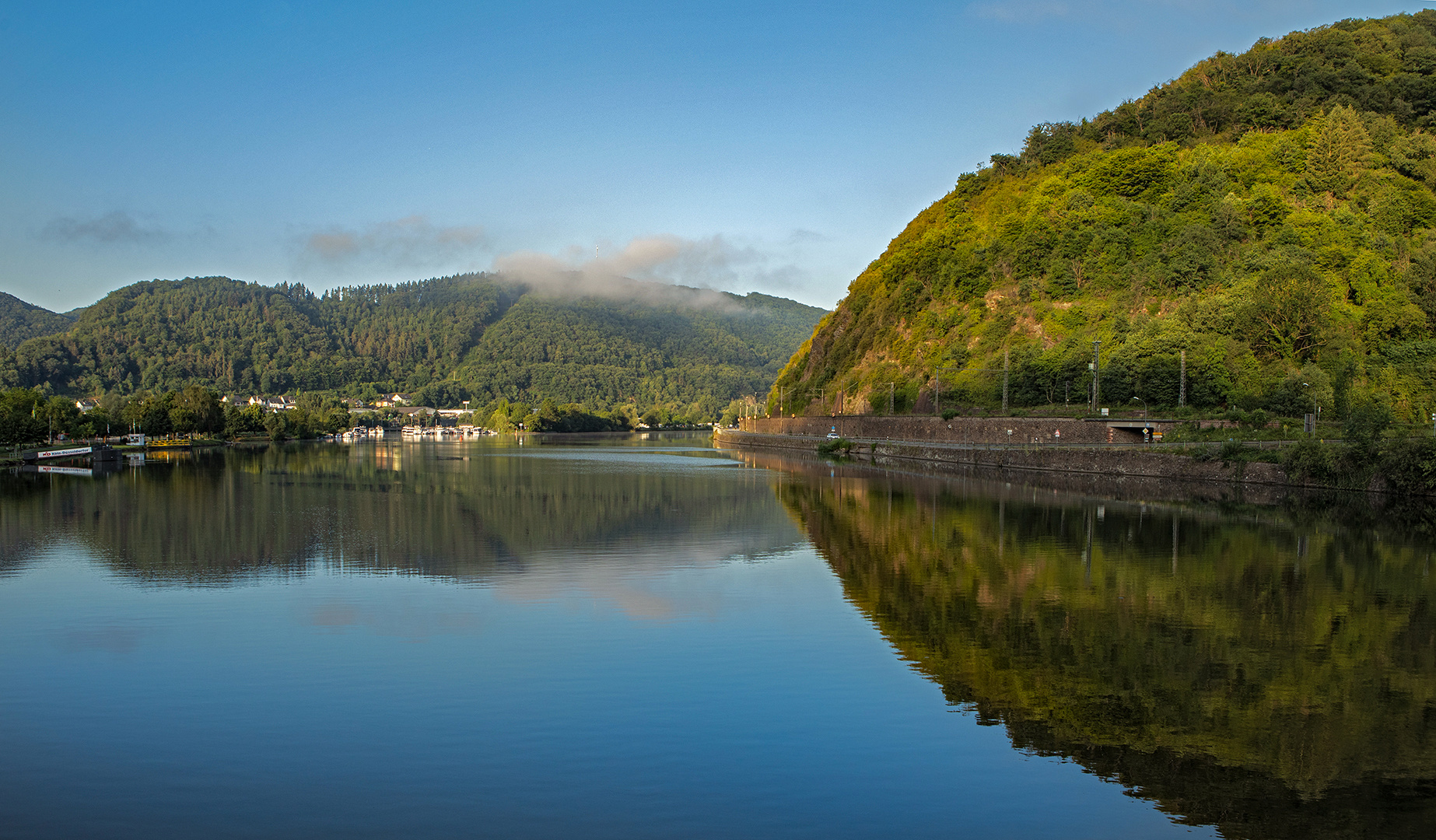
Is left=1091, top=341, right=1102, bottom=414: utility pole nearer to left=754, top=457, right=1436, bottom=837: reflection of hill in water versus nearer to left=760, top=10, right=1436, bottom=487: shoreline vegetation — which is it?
left=760, top=10, right=1436, bottom=487: shoreline vegetation

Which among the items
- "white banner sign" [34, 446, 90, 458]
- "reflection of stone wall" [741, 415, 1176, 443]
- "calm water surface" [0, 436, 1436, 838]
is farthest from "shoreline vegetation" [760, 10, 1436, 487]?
"white banner sign" [34, 446, 90, 458]

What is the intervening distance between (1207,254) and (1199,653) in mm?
64645

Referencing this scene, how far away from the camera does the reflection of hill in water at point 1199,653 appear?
8.41 metres

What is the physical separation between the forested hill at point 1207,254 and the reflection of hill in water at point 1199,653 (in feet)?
127

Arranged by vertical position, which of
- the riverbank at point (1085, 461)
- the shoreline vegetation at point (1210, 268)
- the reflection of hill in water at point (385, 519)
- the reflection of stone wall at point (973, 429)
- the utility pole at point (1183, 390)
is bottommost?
the reflection of hill in water at point (385, 519)

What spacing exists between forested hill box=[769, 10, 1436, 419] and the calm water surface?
1563 inches

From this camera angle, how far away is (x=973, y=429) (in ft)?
213

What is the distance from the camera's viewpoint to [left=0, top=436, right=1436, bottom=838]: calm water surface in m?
7.80

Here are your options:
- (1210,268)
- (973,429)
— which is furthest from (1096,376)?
(1210,268)

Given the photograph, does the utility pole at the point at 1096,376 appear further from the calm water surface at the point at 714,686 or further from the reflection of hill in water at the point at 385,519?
the calm water surface at the point at 714,686

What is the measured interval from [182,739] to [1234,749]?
979 centimetres

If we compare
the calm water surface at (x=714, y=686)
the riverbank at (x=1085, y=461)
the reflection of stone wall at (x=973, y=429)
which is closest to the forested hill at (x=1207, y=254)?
the reflection of stone wall at (x=973, y=429)

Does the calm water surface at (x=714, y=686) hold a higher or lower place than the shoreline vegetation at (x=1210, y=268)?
lower

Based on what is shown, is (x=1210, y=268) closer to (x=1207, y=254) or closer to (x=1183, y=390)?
(x=1207, y=254)
